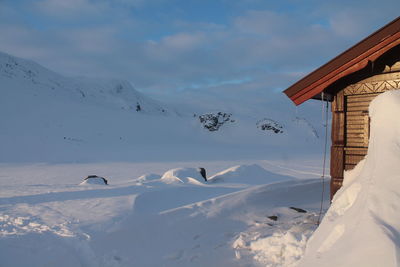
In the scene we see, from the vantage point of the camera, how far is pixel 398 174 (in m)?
3.37

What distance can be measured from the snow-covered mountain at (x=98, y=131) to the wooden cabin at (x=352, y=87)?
14955mm

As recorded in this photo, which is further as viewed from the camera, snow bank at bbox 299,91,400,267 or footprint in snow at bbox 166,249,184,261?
footprint in snow at bbox 166,249,184,261

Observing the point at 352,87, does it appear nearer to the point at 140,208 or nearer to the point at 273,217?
the point at 273,217

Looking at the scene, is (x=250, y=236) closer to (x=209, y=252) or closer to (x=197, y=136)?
(x=209, y=252)

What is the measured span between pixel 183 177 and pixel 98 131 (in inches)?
684

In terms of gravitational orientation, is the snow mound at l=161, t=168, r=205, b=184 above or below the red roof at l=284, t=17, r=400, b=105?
below

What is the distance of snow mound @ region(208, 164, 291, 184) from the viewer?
41.6 feet

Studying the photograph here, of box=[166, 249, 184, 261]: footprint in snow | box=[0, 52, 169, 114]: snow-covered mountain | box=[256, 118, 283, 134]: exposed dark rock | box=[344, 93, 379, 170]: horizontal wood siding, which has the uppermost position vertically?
box=[0, 52, 169, 114]: snow-covered mountain

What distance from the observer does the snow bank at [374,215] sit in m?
2.72

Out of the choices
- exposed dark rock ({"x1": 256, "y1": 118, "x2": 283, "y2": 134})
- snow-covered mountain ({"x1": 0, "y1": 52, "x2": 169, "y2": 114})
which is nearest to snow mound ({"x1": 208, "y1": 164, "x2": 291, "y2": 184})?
exposed dark rock ({"x1": 256, "y1": 118, "x2": 283, "y2": 134})

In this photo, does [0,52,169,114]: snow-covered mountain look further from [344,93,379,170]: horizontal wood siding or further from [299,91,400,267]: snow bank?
[299,91,400,267]: snow bank

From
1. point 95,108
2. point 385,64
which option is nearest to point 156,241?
point 385,64

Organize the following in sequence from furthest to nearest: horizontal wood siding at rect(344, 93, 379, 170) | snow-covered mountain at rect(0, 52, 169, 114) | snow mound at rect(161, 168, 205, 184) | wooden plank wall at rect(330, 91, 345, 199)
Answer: snow-covered mountain at rect(0, 52, 169, 114)
snow mound at rect(161, 168, 205, 184)
wooden plank wall at rect(330, 91, 345, 199)
horizontal wood siding at rect(344, 93, 379, 170)

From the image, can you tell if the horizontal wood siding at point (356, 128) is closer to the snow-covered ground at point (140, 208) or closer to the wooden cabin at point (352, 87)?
the wooden cabin at point (352, 87)
